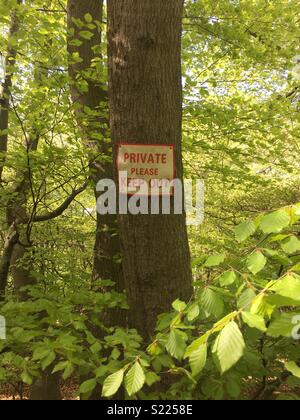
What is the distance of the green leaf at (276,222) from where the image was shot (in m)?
1.23

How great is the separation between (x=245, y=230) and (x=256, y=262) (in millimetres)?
197

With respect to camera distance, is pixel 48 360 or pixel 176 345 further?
pixel 48 360

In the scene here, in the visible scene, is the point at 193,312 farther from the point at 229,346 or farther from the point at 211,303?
the point at 229,346

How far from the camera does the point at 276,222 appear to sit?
4.13 ft

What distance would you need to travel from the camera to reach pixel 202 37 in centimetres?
516

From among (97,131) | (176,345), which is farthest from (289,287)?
(97,131)

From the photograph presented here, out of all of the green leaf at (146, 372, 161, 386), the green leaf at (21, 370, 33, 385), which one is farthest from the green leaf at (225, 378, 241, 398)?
the green leaf at (21, 370, 33, 385)

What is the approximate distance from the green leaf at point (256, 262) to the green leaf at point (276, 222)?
9 centimetres

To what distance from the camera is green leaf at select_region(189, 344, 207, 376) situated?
1.08 m

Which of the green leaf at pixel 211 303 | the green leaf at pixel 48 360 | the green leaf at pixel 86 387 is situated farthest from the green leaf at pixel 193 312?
the green leaf at pixel 48 360

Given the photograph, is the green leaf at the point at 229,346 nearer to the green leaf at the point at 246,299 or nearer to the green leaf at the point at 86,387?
the green leaf at the point at 246,299

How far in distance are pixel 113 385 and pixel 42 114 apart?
302 centimetres

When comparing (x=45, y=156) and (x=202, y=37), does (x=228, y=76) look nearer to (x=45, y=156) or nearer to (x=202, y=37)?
(x=202, y=37)
